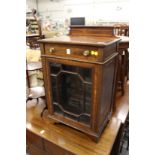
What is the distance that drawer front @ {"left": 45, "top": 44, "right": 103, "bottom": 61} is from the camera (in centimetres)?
91

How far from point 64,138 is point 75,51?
68 cm

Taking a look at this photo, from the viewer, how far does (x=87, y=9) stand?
7129 millimetres

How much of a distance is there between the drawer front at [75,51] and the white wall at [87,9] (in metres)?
5.75

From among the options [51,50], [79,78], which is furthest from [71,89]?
[51,50]

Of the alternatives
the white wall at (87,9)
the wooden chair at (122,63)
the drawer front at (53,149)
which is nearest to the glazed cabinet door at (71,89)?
the drawer front at (53,149)

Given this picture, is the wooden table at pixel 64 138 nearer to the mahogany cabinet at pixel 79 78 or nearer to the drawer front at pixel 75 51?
the mahogany cabinet at pixel 79 78

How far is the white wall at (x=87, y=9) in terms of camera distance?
6414 millimetres

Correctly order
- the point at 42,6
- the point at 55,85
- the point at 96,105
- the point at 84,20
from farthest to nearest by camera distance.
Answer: the point at 42,6, the point at 84,20, the point at 55,85, the point at 96,105

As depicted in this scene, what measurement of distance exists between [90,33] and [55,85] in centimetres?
51

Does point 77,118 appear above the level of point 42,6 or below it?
below

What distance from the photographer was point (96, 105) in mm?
1032

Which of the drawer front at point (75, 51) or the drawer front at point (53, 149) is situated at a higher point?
the drawer front at point (75, 51)
